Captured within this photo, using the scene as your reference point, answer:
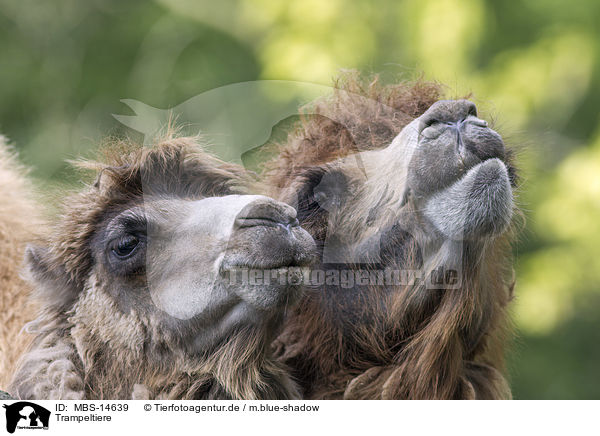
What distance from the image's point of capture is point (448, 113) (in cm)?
201

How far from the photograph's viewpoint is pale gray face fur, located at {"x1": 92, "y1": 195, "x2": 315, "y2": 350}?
183 cm

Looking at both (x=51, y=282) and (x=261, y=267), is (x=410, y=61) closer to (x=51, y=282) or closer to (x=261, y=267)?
(x=261, y=267)

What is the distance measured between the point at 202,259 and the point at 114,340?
365 millimetres

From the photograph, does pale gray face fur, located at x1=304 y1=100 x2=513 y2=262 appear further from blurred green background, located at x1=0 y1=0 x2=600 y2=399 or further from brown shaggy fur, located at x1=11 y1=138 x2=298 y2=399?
blurred green background, located at x1=0 y1=0 x2=600 y2=399

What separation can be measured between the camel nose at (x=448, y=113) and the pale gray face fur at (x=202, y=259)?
48cm

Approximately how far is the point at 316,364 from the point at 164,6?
2.11 metres

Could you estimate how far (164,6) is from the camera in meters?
3.54

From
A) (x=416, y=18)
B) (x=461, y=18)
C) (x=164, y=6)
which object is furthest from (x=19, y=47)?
(x=461, y=18)

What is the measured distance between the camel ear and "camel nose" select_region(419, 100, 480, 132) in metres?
1.12

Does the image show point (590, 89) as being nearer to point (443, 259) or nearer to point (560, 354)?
point (560, 354)

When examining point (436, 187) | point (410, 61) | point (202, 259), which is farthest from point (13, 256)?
point (410, 61)

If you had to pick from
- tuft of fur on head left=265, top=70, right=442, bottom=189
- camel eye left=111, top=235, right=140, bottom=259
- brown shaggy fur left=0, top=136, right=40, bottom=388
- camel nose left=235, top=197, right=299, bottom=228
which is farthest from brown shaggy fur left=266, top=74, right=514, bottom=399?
brown shaggy fur left=0, top=136, right=40, bottom=388

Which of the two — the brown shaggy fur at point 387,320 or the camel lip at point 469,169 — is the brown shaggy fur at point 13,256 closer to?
the brown shaggy fur at point 387,320

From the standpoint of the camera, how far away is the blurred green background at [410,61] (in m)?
3.27
